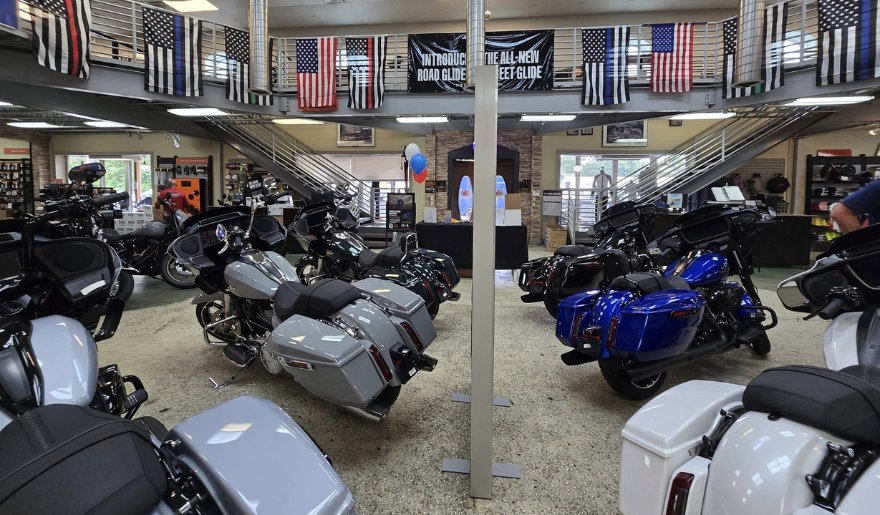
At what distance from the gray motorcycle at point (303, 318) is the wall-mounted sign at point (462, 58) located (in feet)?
17.4

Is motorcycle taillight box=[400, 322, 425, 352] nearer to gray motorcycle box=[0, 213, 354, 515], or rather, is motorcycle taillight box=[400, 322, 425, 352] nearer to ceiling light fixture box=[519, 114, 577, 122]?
gray motorcycle box=[0, 213, 354, 515]

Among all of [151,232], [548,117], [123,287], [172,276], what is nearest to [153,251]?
[151,232]

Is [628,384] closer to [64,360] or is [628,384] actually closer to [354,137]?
[64,360]

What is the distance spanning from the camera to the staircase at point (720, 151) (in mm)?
9047

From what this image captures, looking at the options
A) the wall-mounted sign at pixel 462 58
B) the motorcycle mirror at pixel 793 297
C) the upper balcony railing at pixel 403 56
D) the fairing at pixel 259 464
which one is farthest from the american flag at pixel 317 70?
the fairing at pixel 259 464

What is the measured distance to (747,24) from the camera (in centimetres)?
646

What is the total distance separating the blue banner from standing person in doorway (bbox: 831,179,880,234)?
7.98 metres

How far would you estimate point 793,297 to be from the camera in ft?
6.03

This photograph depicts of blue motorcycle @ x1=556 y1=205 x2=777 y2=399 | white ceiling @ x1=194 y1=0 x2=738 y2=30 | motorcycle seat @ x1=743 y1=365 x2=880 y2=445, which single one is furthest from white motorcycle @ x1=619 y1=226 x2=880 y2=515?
white ceiling @ x1=194 y1=0 x2=738 y2=30

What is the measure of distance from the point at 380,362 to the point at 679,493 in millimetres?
1436

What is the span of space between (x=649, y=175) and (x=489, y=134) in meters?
10.5

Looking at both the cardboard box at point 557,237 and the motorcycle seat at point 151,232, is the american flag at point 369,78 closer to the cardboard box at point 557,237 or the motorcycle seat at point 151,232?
the motorcycle seat at point 151,232

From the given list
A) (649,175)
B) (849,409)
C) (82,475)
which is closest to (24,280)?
(82,475)

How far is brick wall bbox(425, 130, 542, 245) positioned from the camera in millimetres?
12234
